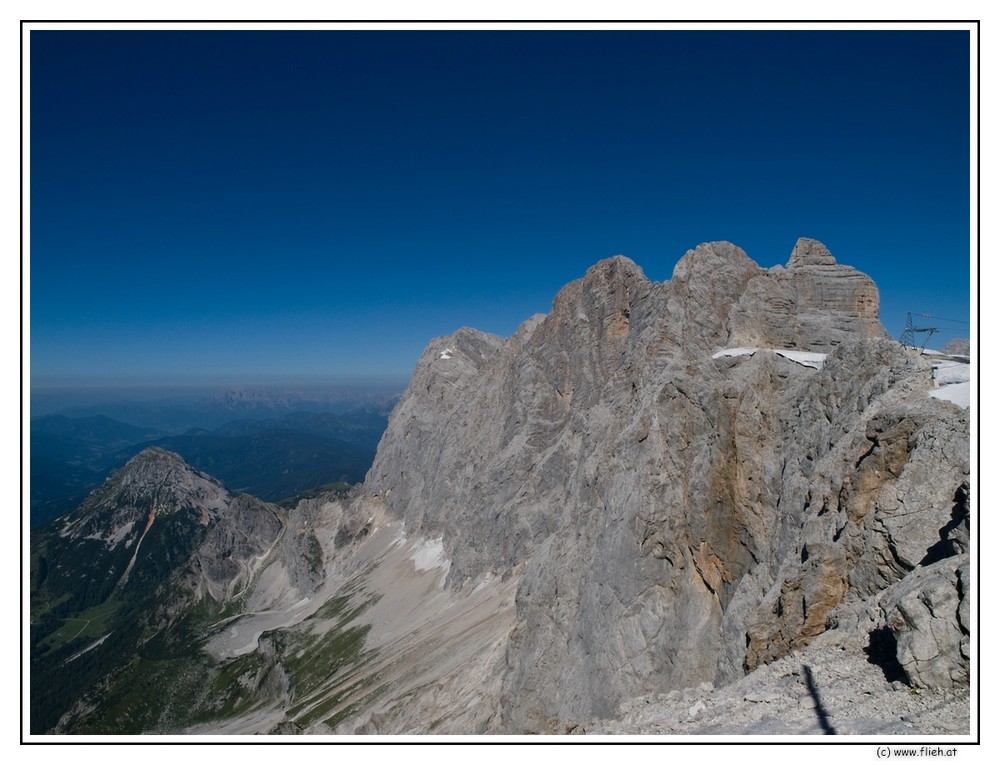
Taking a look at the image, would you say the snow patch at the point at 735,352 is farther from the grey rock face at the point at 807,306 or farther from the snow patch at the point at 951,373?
the snow patch at the point at 951,373

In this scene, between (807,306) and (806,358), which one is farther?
(807,306)

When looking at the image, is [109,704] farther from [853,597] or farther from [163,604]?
[853,597]

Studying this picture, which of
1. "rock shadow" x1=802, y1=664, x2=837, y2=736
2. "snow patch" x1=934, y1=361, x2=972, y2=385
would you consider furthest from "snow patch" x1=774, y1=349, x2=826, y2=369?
"rock shadow" x1=802, y1=664, x2=837, y2=736

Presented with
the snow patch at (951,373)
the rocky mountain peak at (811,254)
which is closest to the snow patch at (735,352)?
the rocky mountain peak at (811,254)

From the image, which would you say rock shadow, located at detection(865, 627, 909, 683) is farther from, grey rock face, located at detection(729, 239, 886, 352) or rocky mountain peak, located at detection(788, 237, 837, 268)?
rocky mountain peak, located at detection(788, 237, 837, 268)

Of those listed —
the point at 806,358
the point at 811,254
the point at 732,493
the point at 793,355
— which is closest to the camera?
the point at 732,493

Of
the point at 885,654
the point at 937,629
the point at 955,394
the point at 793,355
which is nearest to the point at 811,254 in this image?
the point at 793,355

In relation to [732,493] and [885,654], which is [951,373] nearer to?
[885,654]

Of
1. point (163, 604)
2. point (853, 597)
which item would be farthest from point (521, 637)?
point (163, 604)
